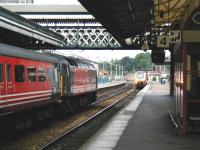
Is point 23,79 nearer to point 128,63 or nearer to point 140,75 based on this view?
point 140,75

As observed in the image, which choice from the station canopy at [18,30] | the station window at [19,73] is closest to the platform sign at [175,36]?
the station window at [19,73]

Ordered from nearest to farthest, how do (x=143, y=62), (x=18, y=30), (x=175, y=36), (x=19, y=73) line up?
(x=175, y=36) < (x=19, y=73) < (x=18, y=30) < (x=143, y=62)

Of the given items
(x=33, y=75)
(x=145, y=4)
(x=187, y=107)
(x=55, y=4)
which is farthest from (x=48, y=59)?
(x=55, y=4)

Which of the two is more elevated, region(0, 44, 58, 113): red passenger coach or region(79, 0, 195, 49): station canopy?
region(79, 0, 195, 49): station canopy

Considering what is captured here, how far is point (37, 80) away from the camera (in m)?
17.9

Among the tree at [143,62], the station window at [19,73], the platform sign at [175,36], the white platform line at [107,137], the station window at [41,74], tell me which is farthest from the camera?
the tree at [143,62]

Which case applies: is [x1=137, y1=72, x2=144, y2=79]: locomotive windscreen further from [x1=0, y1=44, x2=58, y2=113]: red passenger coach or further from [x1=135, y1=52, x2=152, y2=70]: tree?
[x1=135, y1=52, x2=152, y2=70]: tree

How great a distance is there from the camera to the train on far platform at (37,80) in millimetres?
14164

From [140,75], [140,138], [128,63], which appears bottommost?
[140,138]

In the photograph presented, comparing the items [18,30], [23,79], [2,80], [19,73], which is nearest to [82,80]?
[18,30]

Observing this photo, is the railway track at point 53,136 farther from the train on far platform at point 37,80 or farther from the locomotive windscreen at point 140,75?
the locomotive windscreen at point 140,75

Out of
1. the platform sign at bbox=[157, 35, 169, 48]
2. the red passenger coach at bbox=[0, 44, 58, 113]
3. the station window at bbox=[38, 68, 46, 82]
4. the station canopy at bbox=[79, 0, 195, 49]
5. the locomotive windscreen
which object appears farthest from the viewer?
the locomotive windscreen

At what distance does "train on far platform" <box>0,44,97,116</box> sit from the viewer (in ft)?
46.5

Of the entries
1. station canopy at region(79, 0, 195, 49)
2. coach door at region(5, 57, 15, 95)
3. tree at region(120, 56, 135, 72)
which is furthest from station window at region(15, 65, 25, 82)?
tree at region(120, 56, 135, 72)
